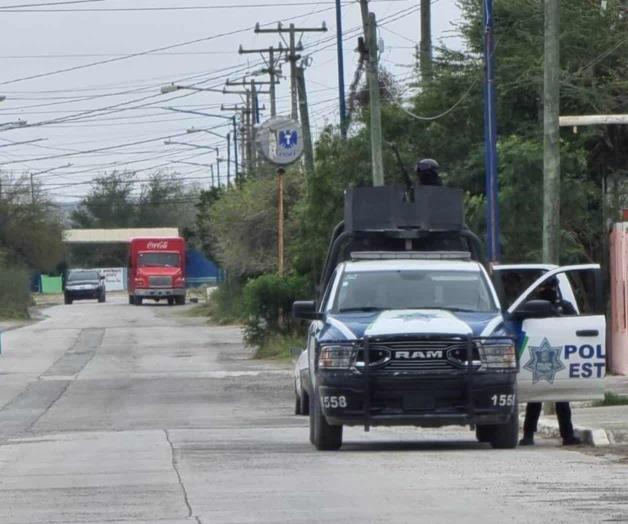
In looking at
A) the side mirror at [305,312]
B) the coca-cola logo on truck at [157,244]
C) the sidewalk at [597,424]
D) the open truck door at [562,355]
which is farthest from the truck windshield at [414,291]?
the coca-cola logo on truck at [157,244]

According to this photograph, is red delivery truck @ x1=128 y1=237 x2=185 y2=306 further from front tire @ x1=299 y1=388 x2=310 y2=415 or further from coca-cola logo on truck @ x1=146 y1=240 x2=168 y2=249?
front tire @ x1=299 y1=388 x2=310 y2=415

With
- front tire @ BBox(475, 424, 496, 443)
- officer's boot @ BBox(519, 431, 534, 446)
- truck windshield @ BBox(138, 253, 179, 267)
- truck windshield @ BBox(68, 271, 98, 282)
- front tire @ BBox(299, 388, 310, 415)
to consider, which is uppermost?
truck windshield @ BBox(138, 253, 179, 267)

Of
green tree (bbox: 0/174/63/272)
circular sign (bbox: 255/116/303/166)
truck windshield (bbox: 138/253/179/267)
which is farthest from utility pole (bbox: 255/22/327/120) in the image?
green tree (bbox: 0/174/63/272)

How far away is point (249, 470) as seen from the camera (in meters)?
13.6

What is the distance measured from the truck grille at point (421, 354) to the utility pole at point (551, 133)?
308 inches

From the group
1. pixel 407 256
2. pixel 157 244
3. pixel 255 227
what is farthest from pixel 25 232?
pixel 407 256

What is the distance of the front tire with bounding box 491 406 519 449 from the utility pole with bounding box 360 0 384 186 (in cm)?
1640

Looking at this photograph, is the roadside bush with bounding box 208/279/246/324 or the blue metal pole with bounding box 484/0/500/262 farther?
the roadside bush with bounding box 208/279/246/324

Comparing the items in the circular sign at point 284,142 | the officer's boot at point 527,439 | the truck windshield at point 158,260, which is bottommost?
the officer's boot at point 527,439

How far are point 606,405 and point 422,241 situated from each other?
356cm

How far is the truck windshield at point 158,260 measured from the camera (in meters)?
76.9

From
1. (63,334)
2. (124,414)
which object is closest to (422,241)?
(124,414)

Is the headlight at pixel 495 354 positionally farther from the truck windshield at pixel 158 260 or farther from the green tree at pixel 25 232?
the green tree at pixel 25 232

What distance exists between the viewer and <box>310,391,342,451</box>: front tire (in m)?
15.6
